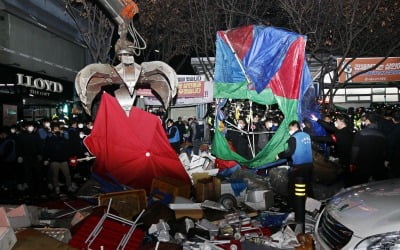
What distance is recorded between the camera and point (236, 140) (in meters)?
14.9

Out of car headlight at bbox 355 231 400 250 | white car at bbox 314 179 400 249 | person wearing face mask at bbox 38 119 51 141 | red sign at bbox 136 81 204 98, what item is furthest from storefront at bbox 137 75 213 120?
car headlight at bbox 355 231 400 250

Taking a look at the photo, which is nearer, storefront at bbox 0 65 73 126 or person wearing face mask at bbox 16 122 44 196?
person wearing face mask at bbox 16 122 44 196

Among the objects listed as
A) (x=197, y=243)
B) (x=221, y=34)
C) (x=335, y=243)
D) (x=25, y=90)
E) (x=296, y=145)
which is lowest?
(x=197, y=243)

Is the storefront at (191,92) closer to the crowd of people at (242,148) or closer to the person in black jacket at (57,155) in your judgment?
the crowd of people at (242,148)

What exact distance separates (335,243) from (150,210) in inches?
149

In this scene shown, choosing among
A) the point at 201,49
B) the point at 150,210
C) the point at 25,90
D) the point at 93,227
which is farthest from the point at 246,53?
the point at 201,49

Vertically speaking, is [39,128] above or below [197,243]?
above

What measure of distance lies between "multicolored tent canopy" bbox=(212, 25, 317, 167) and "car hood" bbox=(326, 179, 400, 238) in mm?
6555

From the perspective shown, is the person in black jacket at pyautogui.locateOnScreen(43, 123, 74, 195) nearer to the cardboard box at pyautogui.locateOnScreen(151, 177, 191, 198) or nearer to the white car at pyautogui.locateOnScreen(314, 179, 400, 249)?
the cardboard box at pyautogui.locateOnScreen(151, 177, 191, 198)

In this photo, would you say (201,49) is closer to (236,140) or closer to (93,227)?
(236,140)

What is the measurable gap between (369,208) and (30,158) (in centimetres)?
1044

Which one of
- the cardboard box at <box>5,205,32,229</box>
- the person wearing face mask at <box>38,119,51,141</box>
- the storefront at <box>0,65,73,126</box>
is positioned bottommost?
the cardboard box at <box>5,205,32,229</box>

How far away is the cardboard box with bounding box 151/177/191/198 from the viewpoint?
9.70 metres

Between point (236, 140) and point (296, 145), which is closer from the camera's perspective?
point (296, 145)
